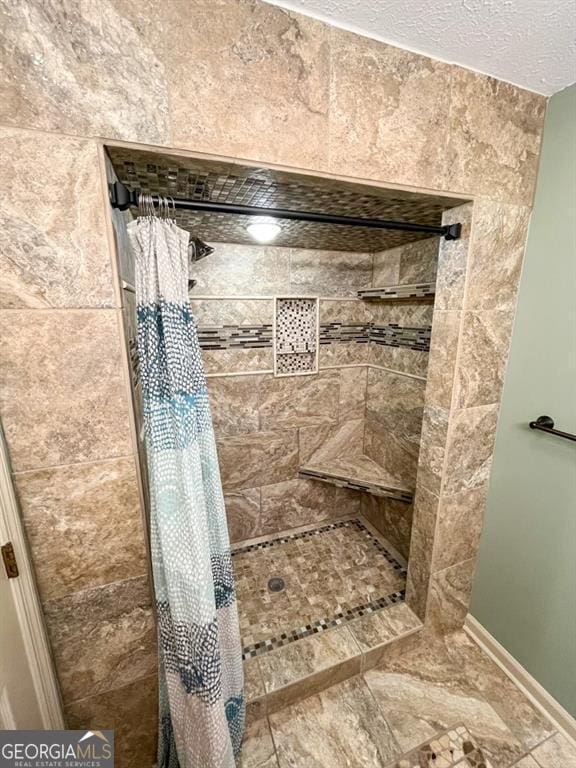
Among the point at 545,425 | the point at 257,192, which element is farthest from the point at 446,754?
the point at 257,192

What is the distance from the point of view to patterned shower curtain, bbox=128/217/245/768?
2.36 ft

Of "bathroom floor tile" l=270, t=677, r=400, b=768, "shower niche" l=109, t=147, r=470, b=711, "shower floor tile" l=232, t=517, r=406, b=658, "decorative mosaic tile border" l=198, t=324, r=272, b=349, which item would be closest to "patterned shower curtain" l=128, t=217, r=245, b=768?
"bathroom floor tile" l=270, t=677, r=400, b=768

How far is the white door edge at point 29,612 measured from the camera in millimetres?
644

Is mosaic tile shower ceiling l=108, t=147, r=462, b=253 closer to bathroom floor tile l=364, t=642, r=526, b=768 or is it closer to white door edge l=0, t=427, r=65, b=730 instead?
white door edge l=0, t=427, r=65, b=730

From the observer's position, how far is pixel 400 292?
1625 millimetres

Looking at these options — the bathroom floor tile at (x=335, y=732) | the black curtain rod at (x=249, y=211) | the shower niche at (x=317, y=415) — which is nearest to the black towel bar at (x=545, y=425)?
the shower niche at (x=317, y=415)

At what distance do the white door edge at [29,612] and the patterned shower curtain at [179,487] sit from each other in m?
0.26

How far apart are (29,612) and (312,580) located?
1.40 meters

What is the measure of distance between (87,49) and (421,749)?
2207 mm

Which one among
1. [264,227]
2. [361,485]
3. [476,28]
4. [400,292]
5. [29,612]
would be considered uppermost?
[476,28]

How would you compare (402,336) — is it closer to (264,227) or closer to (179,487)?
(264,227)

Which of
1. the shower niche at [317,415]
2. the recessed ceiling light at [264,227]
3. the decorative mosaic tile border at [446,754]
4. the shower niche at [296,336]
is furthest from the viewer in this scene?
the shower niche at [296,336]

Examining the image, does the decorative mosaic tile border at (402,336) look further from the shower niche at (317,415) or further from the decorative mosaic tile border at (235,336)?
the decorative mosaic tile border at (235,336)

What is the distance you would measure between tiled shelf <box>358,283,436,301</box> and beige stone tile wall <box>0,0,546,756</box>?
521mm
